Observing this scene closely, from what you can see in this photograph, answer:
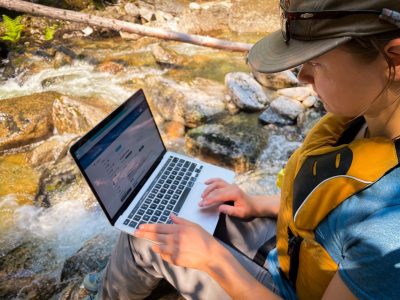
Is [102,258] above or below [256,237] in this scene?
below

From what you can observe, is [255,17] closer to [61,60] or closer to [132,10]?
[132,10]

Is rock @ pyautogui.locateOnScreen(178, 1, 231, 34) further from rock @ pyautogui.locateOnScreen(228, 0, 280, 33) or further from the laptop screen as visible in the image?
the laptop screen

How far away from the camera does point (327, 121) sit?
1.59 m

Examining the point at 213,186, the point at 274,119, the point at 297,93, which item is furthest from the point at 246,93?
the point at 213,186

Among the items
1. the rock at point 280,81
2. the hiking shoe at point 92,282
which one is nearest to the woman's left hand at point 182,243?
the hiking shoe at point 92,282

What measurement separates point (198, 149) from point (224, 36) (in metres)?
4.72

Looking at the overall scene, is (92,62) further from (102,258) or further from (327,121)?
(327,121)

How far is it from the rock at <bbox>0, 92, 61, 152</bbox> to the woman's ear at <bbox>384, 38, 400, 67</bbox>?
15.6 ft

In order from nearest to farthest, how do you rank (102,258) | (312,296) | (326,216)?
1. (326,216)
2. (312,296)
3. (102,258)

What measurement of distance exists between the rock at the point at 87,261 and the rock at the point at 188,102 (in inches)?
87.5

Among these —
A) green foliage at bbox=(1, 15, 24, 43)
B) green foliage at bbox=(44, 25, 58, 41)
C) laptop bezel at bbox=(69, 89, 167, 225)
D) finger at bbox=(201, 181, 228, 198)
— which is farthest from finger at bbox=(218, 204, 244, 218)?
green foliage at bbox=(1, 15, 24, 43)

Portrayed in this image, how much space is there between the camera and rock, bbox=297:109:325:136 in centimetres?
429

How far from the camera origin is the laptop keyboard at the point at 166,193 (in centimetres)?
188

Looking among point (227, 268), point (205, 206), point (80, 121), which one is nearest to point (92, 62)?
point (80, 121)
